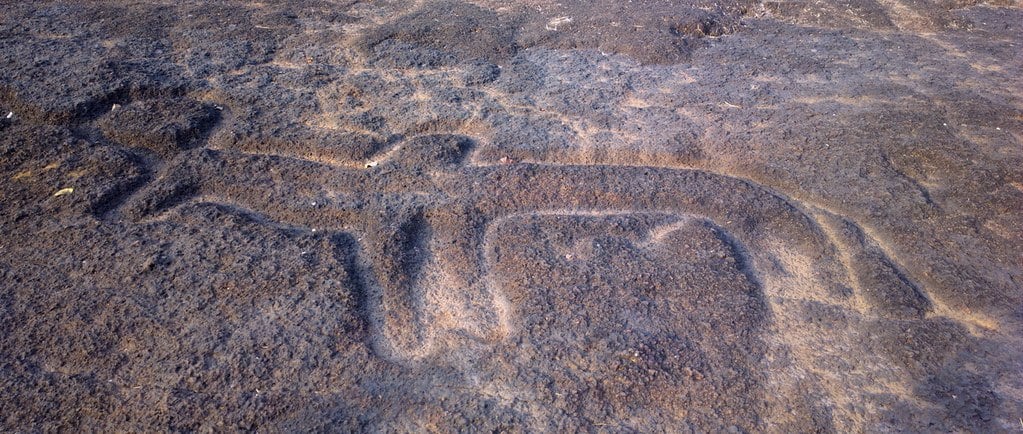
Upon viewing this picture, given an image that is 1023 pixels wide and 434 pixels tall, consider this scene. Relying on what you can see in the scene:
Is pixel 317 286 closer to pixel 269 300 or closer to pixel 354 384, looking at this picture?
pixel 269 300

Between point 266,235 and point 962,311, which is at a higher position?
point 266,235

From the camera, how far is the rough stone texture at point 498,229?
96.3 inches

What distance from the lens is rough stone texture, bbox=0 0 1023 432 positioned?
2447 mm

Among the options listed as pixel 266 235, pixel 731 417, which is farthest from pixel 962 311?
pixel 266 235

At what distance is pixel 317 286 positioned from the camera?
9.37 feet

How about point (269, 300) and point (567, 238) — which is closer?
point (269, 300)

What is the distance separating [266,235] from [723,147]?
244 cm

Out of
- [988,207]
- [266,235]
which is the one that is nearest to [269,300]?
[266,235]

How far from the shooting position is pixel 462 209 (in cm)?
336

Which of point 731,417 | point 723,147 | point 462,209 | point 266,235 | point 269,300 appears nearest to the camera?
point 731,417

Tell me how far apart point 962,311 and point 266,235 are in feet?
9.64

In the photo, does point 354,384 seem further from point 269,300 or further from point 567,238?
point 567,238

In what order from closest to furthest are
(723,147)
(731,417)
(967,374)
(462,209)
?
(731,417), (967,374), (462,209), (723,147)

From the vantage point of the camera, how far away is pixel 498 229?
328 centimetres
